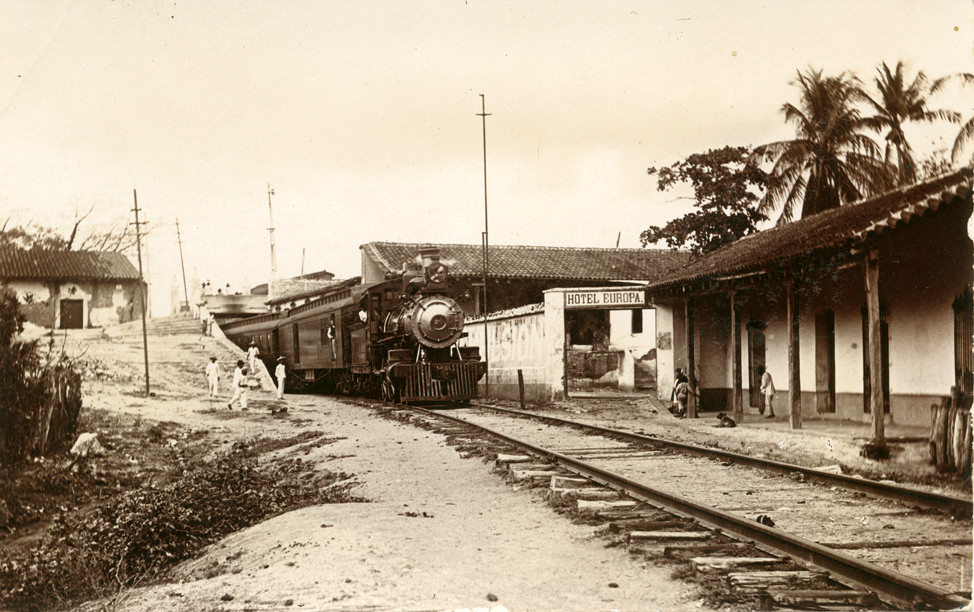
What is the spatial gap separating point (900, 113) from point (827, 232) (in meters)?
3.27

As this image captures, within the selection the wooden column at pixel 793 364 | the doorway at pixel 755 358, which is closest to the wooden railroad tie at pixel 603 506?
the wooden column at pixel 793 364

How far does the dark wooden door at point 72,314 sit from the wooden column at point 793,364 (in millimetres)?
9146

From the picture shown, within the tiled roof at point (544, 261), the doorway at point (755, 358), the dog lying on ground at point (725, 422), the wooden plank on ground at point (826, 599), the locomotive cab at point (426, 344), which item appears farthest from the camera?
the tiled roof at point (544, 261)

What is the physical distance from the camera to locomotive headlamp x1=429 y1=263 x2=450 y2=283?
619 inches

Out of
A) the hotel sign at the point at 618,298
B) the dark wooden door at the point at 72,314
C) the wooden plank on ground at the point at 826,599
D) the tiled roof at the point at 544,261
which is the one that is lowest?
the wooden plank on ground at the point at 826,599

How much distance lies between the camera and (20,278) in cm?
621

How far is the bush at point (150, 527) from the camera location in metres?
5.79

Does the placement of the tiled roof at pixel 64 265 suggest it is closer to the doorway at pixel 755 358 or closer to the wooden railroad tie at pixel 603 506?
the wooden railroad tie at pixel 603 506

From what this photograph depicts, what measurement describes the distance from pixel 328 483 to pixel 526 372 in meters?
12.7

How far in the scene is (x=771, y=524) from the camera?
17.1 feet

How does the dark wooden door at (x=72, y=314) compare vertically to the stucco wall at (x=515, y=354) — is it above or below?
above

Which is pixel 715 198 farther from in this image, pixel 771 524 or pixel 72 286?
pixel 72 286

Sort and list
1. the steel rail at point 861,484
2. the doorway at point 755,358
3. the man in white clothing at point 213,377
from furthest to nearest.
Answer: the doorway at point 755,358, the man in white clothing at point 213,377, the steel rail at point 861,484

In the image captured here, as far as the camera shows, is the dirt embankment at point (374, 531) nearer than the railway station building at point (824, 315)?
Yes
